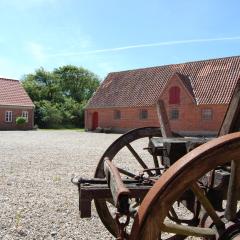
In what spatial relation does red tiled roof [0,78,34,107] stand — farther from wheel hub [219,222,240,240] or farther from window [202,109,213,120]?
wheel hub [219,222,240,240]

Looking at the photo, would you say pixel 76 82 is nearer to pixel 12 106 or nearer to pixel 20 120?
pixel 12 106

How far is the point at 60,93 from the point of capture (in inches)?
2532

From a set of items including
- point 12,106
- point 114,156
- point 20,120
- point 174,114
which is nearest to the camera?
point 114,156

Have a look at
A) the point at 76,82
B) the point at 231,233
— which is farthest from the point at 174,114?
the point at 76,82

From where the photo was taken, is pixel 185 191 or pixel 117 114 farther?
pixel 117 114

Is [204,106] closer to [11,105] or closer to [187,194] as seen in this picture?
[11,105]

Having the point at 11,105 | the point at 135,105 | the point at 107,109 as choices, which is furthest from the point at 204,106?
the point at 11,105

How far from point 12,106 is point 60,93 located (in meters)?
20.7

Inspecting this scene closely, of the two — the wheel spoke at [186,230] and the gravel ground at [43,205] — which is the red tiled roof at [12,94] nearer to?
the gravel ground at [43,205]

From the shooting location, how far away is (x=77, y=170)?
10.9m

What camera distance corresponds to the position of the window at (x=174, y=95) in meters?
34.2

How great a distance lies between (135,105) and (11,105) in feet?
50.4

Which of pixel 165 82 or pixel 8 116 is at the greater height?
pixel 165 82

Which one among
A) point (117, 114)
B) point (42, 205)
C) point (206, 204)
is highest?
point (117, 114)
